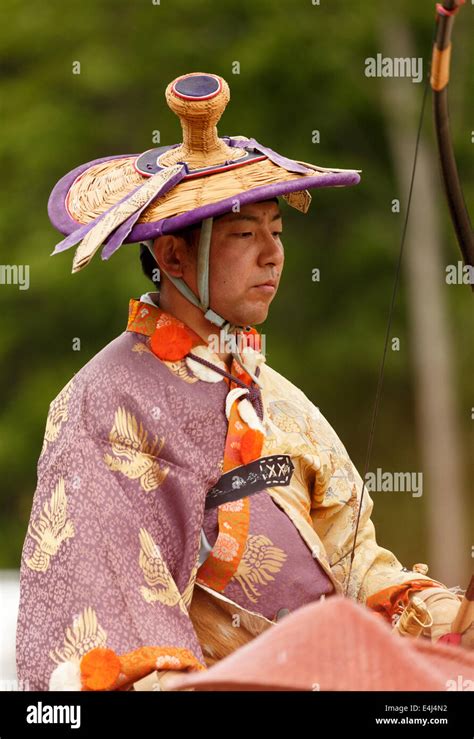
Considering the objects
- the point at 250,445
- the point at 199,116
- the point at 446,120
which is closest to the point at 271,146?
the point at 199,116

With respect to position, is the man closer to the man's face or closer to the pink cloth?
the man's face

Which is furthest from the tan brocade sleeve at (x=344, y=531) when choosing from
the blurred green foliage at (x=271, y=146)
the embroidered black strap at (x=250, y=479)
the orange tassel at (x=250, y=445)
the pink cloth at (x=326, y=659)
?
the blurred green foliage at (x=271, y=146)

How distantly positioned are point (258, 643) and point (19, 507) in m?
6.38

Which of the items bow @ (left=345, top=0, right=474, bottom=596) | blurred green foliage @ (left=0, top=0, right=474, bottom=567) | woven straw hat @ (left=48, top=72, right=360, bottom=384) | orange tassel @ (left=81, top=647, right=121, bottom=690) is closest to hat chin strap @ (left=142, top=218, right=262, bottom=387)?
woven straw hat @ (left=48, top=72, right=360, bottom=384)

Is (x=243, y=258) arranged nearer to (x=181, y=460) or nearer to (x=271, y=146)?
(x=181, y=460)

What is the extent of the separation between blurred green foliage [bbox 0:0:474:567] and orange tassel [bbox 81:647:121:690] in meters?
5.46

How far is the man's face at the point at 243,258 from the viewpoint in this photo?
350cm

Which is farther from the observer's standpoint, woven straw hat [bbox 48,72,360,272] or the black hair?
the black hair

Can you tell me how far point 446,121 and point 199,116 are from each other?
665mm

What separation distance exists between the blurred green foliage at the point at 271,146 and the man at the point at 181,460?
4942mm

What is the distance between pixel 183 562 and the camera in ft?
11.1

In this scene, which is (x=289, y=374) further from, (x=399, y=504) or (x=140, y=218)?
(x=140, y=218)

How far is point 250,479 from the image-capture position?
3.54 meters

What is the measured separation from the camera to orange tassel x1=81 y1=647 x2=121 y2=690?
10.3 ft
